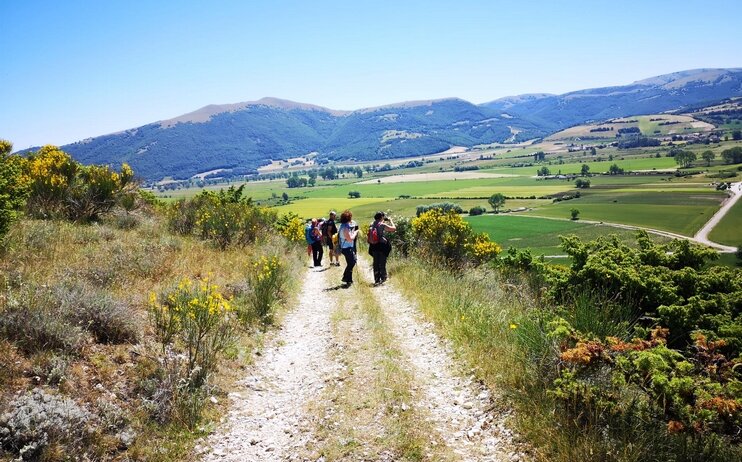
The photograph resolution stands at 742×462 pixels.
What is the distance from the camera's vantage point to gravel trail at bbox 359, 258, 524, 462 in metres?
4.63

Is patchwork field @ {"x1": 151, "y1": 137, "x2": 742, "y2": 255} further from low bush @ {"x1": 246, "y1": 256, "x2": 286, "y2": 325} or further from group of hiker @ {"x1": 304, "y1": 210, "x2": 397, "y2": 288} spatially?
low bush @ {"x1": 246, "y1": 256, "x2": 286, "y2": 325}

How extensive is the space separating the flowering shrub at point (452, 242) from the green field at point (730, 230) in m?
48.7

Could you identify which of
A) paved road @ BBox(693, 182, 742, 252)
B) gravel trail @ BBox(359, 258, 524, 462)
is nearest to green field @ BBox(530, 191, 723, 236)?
paved road @ BBox(693, 182, 742, 252)

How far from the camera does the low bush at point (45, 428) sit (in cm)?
394

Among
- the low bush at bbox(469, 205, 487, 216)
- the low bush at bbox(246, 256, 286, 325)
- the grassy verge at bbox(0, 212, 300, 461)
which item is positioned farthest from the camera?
the low bush at bbox(469, 205, 487, 216)

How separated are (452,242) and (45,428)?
1328 centimetres

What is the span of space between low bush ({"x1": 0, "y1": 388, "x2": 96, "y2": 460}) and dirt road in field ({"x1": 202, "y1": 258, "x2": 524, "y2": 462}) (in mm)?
1267

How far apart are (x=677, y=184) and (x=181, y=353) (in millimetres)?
127022

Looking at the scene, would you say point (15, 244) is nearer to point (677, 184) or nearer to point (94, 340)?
point (94, 340)

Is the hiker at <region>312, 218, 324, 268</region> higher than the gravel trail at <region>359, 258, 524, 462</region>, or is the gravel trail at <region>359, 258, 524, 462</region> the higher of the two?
the hiker at <region>312, 218, 324, 268</region>

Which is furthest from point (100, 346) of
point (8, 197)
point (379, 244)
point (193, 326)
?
point (379, 244)

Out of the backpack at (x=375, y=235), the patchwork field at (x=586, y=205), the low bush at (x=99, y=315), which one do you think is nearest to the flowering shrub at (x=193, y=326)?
the low bush at (x=99, y=315)

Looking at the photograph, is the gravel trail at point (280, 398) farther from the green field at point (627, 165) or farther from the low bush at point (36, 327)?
Result: the green field at point (627, 165)

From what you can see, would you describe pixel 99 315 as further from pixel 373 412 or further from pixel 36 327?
pixel 373 412
